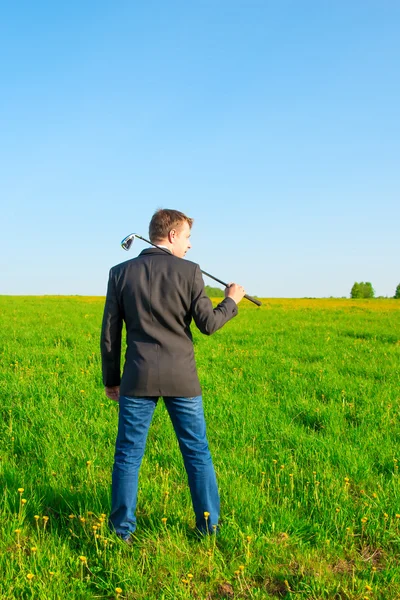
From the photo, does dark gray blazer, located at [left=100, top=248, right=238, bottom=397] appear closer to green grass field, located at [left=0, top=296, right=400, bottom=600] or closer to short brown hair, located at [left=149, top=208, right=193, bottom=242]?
short brown hair, located at [left=149, top=208, right=193, bottom=242]

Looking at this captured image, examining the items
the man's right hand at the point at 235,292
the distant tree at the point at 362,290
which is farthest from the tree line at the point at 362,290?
the man's right hand at the point at 235,292

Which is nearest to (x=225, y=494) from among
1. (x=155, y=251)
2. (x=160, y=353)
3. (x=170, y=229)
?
(x=160, y=353)

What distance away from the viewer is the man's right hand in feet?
13.3

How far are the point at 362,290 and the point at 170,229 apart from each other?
3996 inches

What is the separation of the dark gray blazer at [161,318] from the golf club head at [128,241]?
41 centimetres

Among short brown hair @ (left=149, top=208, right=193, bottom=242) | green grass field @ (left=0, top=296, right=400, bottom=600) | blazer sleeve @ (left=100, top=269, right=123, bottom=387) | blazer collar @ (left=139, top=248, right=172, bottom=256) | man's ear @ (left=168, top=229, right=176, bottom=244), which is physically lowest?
green grass field @ (left=0, top=296, right=400, bottom=600)

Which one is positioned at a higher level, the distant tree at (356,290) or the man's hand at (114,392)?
A: the distant tree at (356,290)

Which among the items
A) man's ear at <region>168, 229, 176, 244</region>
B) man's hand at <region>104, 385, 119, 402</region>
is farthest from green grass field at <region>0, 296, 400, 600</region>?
man's ear at <region>168, 229, 176, 244</region>

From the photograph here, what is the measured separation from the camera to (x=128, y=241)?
427 centimetres

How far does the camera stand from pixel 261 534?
4.01 m

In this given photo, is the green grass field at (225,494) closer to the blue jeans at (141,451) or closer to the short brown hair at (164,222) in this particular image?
the blue jeans at (141,451)

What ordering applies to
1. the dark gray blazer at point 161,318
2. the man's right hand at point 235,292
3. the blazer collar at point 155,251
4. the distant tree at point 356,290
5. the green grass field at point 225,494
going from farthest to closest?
the distant tree at point 356,290, the man's right hand at point 235,292, the blazer collar at point 155,251, the dark gray blazer at point 161,318, the green grass field at point 225,494

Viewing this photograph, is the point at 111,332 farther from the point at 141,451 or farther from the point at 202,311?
the point at 141,451

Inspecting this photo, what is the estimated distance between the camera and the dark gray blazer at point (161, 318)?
12.0 feet
